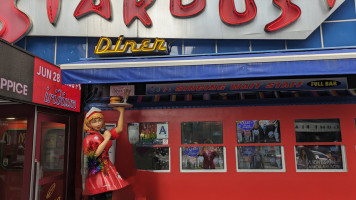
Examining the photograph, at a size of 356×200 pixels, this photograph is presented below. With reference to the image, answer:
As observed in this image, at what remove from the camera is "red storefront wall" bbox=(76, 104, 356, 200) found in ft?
16.1

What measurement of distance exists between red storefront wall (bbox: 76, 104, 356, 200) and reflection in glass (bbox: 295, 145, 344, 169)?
0.14 m

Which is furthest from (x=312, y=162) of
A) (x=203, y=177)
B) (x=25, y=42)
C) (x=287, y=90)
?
(x=25, y=42)

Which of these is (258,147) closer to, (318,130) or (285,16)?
(318,130)

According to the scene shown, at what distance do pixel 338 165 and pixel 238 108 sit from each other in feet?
7.18

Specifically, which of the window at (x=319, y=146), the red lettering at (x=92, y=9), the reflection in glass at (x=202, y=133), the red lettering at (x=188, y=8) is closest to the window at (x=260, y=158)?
the window at (x=319, y=146)

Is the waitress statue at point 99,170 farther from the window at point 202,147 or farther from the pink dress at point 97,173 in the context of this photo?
the window at point 202,147

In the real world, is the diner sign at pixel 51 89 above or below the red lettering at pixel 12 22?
below

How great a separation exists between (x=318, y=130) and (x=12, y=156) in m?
5.87

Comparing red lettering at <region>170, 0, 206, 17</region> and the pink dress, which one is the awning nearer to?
the pink dress

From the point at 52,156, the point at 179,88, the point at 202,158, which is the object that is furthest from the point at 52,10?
the point at 202,158

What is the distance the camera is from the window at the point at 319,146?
5.00 metres

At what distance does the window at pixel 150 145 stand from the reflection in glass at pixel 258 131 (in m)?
1.55

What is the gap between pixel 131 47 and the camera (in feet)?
18.2

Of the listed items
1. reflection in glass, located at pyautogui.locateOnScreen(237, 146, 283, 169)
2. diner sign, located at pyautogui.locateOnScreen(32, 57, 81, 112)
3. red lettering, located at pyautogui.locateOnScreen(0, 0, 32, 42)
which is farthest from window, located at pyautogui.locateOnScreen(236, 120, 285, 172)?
red lettering, located at pyautogui.locateOnScreen(0, 0, 32, 42)
